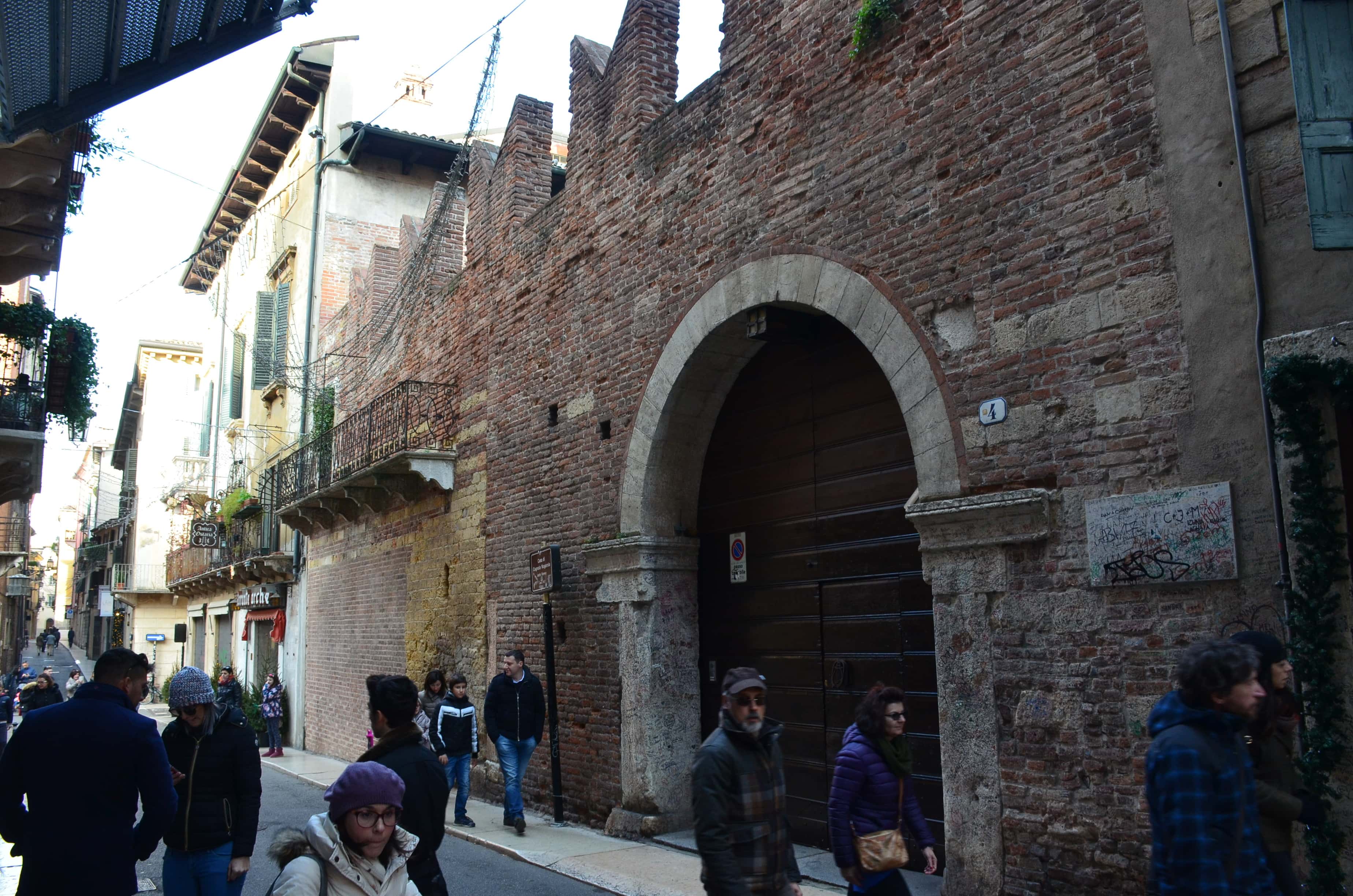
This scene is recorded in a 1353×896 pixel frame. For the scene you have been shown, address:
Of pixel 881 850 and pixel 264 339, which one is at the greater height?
pixel 264 339

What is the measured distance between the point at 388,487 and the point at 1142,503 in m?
10.7

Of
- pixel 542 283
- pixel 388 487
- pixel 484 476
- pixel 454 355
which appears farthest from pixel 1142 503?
pixel 388 487

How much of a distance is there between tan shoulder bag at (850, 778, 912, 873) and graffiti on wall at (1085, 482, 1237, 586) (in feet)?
6.49

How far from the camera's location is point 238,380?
84.0ft

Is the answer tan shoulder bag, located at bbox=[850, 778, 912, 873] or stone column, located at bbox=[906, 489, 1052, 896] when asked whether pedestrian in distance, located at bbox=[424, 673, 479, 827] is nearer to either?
stone column, located at bbox=[906, 489, 1052, 896]

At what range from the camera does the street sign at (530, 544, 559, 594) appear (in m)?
9.55

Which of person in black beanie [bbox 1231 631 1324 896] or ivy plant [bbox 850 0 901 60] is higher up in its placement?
ivy plant [bbox 850 0 901 60]

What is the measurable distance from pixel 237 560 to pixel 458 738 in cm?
1574

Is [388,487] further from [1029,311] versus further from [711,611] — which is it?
[1029,311]

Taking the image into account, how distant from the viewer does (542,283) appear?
35.8 feet

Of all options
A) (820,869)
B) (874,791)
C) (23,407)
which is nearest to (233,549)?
(23,407)

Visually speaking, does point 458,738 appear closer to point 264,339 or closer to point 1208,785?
point 1208,785

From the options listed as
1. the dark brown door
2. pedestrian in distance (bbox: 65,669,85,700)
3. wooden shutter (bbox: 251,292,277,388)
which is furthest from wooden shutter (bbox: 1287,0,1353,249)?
pedestrian in distance (bbox: 65,669,85,700)

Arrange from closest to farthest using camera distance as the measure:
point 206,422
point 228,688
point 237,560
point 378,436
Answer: point 378,436 → point 228,688 → point 237,560 → point 206,422
